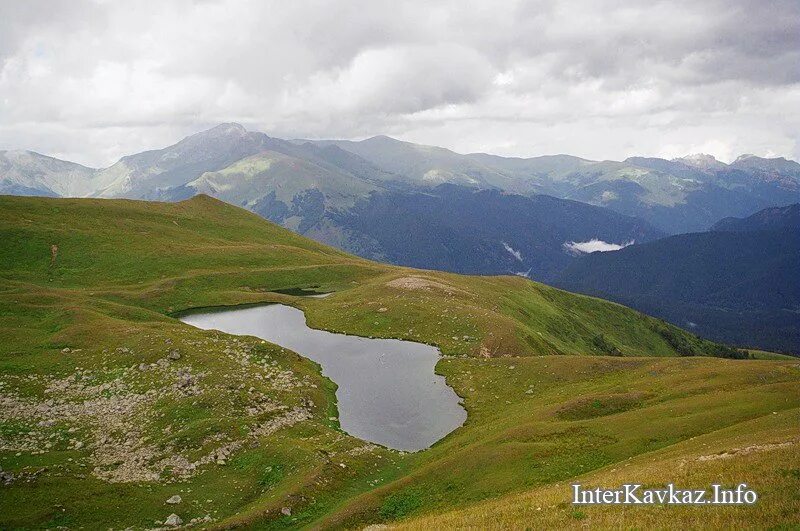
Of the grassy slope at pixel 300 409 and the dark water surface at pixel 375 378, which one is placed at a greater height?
the grassy slope at pixel 300 409

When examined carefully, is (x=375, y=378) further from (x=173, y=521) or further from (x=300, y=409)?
(x=173, y=521)

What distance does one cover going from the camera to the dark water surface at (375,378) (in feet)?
192

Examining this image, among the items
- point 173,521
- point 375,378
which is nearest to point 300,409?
point 375,378

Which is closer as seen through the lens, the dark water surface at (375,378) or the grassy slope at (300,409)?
the grassy slope at (300,409)

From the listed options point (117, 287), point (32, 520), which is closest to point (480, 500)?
point (32, 520)

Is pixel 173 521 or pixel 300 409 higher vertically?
pixel 173 521

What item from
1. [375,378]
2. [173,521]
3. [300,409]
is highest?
[173,521]

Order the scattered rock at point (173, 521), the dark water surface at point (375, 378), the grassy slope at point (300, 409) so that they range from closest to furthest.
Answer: the scattered rock at point (173, 521)
the grassy slope at point (300, 409)
the dark water surface at point (375, 378)

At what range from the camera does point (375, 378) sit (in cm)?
7350

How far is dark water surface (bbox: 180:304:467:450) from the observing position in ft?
192

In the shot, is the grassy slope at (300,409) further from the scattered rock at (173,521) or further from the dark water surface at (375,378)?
the dark water surface at (375,378)

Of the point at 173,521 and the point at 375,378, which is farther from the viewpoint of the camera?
the point at 375,378

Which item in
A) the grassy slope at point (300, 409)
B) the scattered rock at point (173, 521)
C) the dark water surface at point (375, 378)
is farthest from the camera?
the dark water surface at point (375, 378)

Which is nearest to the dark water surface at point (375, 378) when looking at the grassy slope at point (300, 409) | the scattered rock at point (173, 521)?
the grassy slope at point (300, 409)
